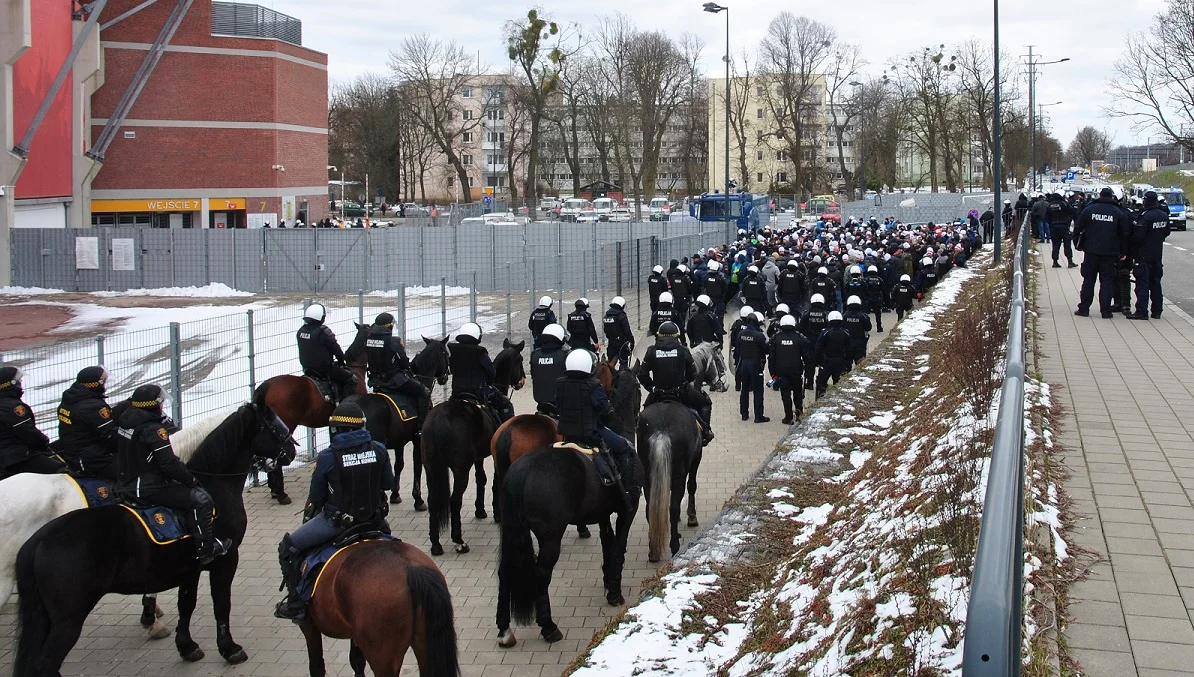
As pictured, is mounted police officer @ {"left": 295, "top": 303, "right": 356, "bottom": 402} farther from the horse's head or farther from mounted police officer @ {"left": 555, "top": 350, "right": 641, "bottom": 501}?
mounted police officer @ {"left": 555, "top": 350, "right": 641, "bottom": 501}

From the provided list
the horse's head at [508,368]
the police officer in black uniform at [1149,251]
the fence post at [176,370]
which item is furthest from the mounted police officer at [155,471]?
the police officer in black uniform at [1149,251]

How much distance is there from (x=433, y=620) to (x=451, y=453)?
426 centimetres

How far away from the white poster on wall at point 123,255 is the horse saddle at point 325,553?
105 ft

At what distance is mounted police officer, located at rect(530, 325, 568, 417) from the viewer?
11578 mm

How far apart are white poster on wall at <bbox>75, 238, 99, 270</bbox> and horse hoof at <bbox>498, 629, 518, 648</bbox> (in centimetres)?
3202

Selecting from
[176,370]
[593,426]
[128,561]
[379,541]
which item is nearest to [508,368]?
[176,370]

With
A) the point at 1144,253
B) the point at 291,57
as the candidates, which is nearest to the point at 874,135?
the point at 291,57

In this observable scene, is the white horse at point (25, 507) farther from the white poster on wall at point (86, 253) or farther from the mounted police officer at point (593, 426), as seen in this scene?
the white poster on wall at point (86, 253)

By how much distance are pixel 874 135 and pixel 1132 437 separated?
82.0 m

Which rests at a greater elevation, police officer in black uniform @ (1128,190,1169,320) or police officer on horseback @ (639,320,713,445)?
police officer in black uniform @ (1128,190,1169,320)

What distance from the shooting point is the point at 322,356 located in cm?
1280

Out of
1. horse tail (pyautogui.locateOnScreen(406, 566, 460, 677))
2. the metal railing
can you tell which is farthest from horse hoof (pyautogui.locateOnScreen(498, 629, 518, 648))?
the metal railing

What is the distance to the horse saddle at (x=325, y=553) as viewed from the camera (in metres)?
6.60

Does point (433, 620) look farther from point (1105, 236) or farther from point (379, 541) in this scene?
point (1105, 236)
